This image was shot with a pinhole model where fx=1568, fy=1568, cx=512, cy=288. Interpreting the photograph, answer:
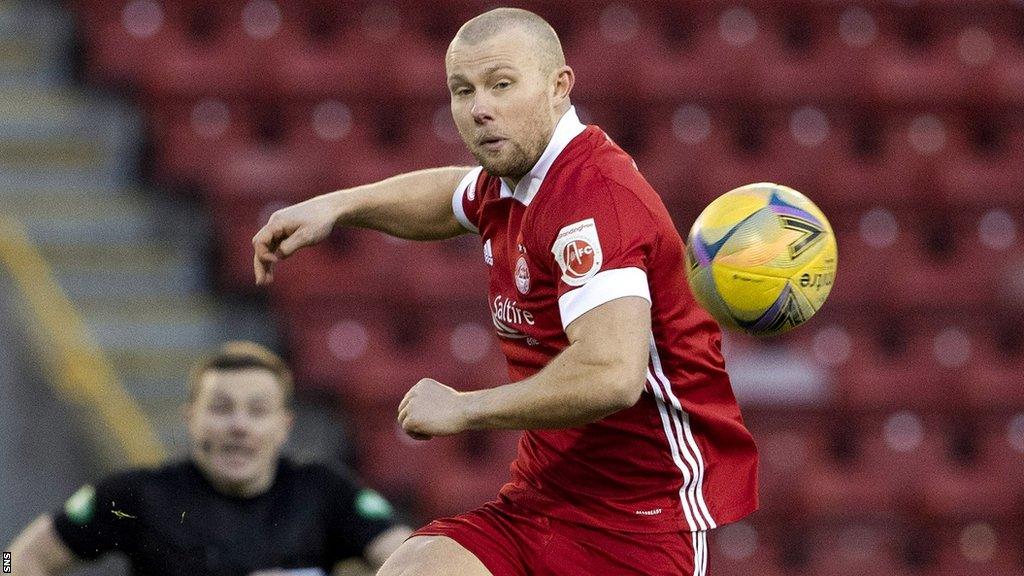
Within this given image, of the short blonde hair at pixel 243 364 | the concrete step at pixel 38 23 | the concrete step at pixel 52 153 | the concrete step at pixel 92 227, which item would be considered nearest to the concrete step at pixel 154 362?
the concrete step at pixel 92 227

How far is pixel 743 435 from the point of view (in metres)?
3.14

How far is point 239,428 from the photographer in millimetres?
4023

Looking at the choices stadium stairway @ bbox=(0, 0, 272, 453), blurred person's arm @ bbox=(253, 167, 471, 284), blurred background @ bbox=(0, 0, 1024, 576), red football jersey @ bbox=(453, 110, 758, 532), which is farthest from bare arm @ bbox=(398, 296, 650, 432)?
stadium stairway @ bbox=(0, 0, 272, 453)

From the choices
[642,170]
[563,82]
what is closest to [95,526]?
[563,82]

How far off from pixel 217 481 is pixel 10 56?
351 cm

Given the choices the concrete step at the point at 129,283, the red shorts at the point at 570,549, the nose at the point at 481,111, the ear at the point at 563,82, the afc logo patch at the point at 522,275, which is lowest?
the concrete step at the point at 129,283

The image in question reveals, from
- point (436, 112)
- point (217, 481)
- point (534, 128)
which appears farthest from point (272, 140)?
point (534, 128)

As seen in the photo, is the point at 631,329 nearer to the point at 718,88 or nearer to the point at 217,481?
the point at 217,481

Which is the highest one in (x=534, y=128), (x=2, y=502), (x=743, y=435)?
(x=534, y=128)

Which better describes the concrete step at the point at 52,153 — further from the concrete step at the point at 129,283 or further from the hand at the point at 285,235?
the hand at the point at 285,235

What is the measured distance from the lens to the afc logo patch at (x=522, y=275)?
301 cm

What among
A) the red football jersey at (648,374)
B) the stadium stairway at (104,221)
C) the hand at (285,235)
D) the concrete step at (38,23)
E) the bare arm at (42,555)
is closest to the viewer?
the red football jersey at (648,374)

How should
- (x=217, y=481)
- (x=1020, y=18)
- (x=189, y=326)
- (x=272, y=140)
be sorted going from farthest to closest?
(x=1020, y=18) < (x=272, y=140) < (x=189, y=326) < (x=217, y=481)

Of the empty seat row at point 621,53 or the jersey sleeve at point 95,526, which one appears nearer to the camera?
the jersey sleeve at point 95,526
